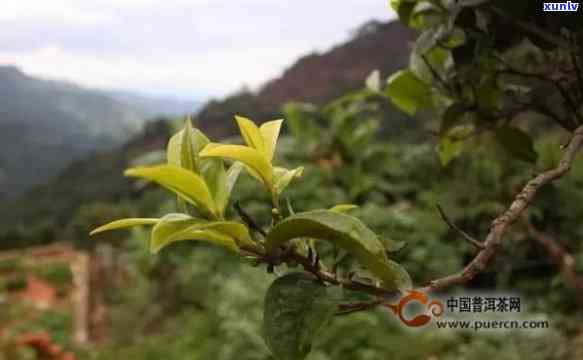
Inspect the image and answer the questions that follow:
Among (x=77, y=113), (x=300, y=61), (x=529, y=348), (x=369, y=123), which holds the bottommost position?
(x=529, y=348)

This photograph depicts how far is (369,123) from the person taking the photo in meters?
2.53

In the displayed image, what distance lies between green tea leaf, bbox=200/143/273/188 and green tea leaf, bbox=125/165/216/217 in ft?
0.04

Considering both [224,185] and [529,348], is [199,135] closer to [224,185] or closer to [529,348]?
[224,185]

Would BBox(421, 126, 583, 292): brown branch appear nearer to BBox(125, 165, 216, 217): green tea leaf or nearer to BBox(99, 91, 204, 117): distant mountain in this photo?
BBox(125, 165, 216, 217): green tea leaf

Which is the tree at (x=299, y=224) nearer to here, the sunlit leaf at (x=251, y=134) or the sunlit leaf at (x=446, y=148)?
the sunlit leaf at (x=251, y=134)

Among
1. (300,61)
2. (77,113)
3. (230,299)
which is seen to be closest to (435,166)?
(230,299)

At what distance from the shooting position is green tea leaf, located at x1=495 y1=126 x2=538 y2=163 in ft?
1.76

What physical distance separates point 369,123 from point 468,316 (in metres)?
1.69

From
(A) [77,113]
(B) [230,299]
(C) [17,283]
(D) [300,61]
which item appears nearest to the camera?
(B) [230,299]

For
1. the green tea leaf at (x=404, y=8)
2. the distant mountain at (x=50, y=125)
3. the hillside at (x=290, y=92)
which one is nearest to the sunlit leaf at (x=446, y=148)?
the green tea leaf at (x=404, y=8)

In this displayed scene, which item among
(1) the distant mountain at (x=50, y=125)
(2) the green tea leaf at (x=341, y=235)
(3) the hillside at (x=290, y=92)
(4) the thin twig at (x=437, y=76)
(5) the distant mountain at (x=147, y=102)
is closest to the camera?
(2) the green tea leaf at (x=341, y=235)

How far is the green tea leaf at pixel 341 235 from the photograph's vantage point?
274 millimetres

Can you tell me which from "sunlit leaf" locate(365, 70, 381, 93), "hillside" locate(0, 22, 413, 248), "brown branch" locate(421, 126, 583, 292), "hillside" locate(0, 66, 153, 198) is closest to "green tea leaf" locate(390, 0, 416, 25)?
"sunlit leaf" locate(365, 70, 381, 93)

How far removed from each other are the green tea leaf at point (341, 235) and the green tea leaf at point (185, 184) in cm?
3
